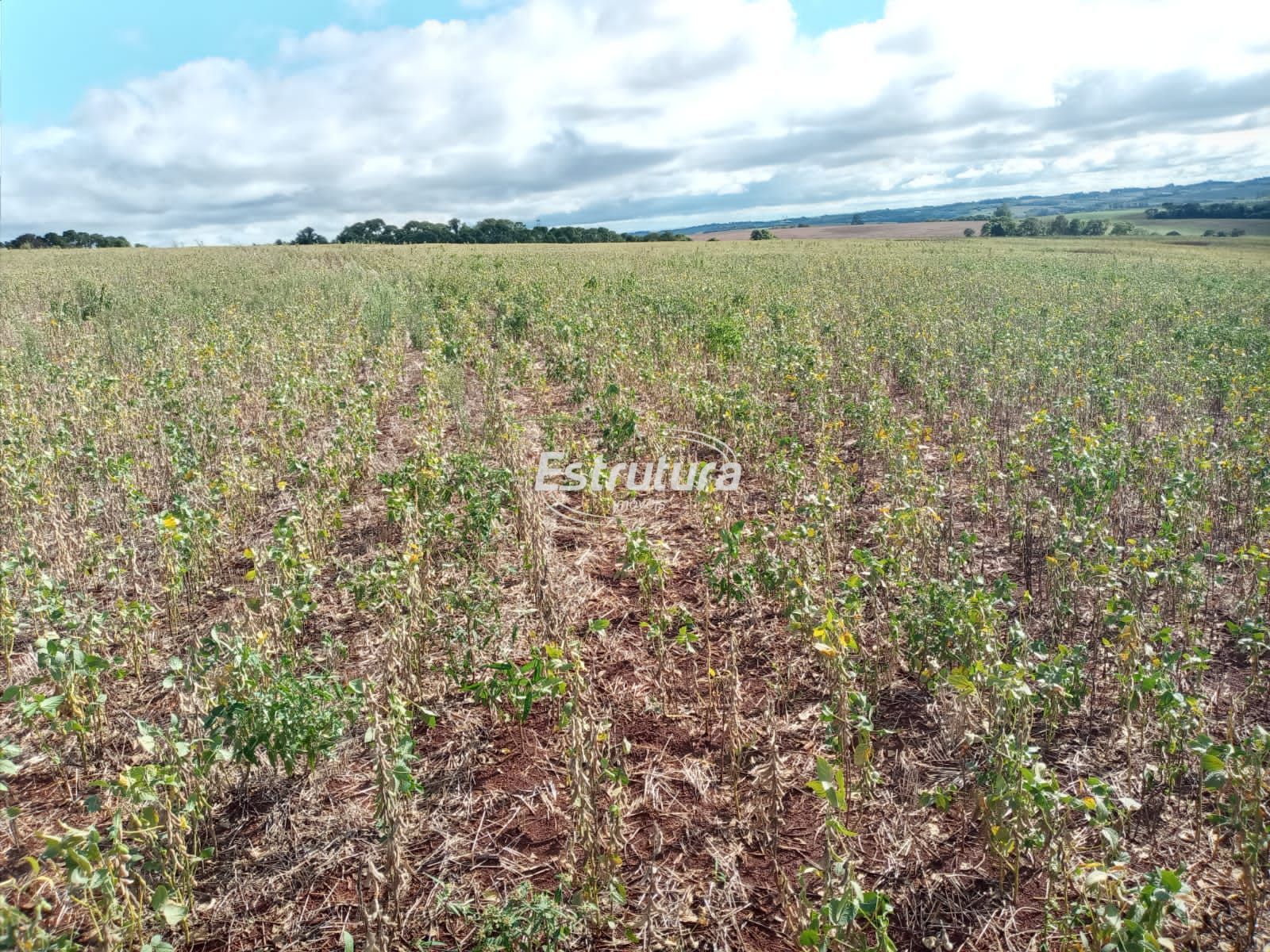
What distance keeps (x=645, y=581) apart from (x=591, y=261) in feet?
76.1

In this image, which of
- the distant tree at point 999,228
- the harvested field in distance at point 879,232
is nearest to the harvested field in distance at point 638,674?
the harvested field in distance at point 879,232

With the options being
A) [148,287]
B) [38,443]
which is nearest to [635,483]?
[38,443]

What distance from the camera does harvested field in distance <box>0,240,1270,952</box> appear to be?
8.66 ft

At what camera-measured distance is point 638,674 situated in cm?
414

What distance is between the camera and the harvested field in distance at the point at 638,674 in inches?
104

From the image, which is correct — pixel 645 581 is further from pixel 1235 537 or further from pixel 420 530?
pixel 1235 537

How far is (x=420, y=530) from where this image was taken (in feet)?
16.6

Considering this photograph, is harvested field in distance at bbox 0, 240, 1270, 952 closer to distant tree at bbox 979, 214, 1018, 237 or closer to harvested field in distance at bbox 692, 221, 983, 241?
harvested field in distance at bbox 692, 221, 983, 241

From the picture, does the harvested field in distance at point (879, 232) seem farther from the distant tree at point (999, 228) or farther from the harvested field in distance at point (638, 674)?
Answer: the harvested field in distance at point (638, 674)

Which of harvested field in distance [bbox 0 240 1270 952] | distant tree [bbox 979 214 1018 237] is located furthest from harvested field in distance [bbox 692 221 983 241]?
harvested field in distance [bbox 0 240 1270 952]

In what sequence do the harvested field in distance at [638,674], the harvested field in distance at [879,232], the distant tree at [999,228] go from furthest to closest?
1. the distant tree at [999,228]
2. the harvested field in distance at [879,232]
3. the harvested field in distance at [638,674]

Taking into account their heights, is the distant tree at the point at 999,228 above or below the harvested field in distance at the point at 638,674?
above

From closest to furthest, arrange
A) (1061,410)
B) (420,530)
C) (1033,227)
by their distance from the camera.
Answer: (420,530), (1061,410), (1033,227)

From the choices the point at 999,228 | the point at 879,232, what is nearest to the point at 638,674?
the point at 879,232
